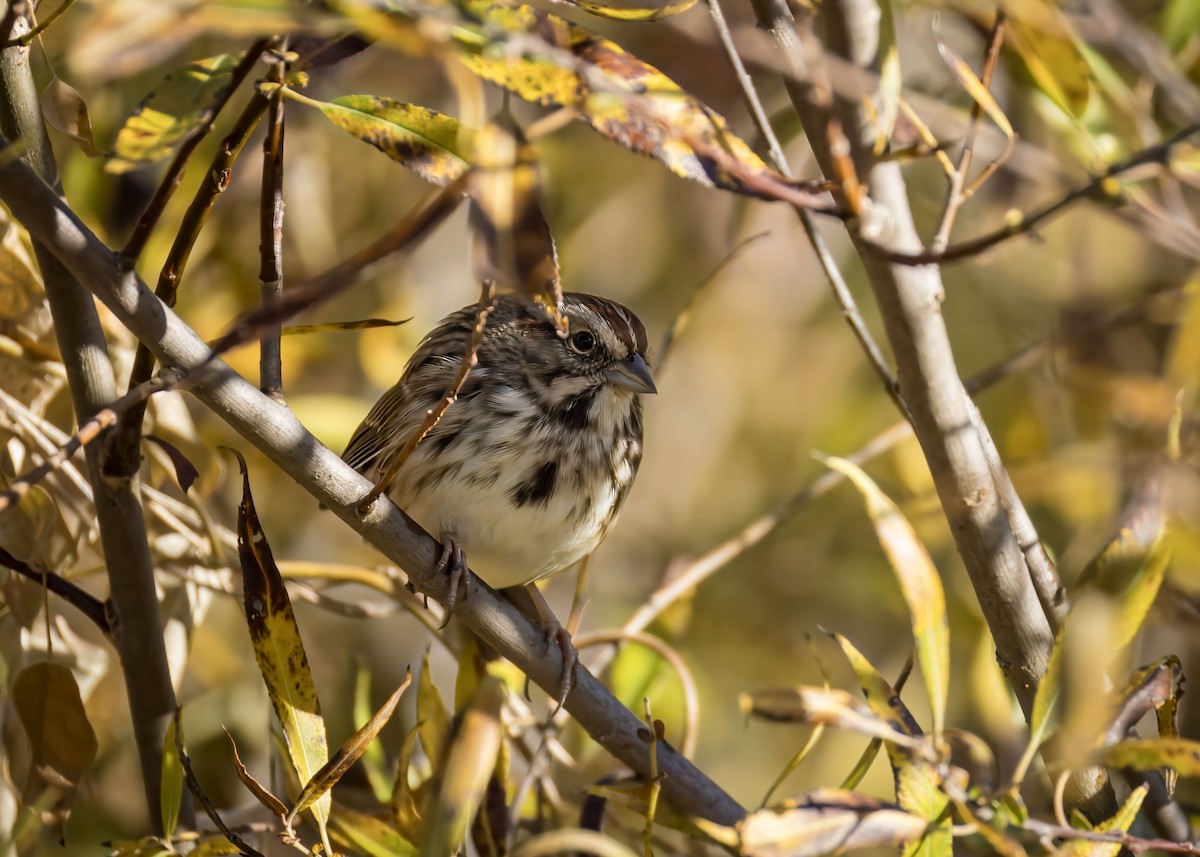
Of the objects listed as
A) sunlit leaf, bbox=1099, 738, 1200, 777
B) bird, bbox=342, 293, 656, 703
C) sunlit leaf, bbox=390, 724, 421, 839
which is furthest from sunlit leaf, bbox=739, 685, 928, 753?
bird, bbox=342, 293, 656, 703

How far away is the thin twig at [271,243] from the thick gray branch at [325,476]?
0.27ft

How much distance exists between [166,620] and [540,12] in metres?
1.33

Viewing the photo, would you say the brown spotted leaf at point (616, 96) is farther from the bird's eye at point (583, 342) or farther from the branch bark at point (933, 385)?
the bird's eye at point (583, 342)

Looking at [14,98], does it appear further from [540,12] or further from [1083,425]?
[1083,425]

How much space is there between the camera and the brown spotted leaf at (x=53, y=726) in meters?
1.77

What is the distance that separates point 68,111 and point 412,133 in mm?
451

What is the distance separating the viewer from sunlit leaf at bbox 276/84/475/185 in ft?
4.51

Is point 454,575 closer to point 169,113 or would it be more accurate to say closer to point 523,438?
point 523,438

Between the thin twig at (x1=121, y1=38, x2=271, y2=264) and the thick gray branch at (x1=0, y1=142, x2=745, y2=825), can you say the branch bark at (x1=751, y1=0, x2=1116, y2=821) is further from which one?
the thin twig at (x1=121, y1=38, x2=271, y2=264)

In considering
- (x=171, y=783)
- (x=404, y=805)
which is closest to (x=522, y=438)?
(x=404, y=805)

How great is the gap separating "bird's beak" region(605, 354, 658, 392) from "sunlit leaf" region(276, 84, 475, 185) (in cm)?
127

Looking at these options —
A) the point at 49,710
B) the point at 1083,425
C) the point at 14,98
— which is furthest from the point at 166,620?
the point at 1083,425

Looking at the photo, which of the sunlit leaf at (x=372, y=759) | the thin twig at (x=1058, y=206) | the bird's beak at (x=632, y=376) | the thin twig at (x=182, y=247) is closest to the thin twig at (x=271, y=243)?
the thin twig at (x=182, y=247)

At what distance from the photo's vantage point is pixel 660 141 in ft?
3.99
